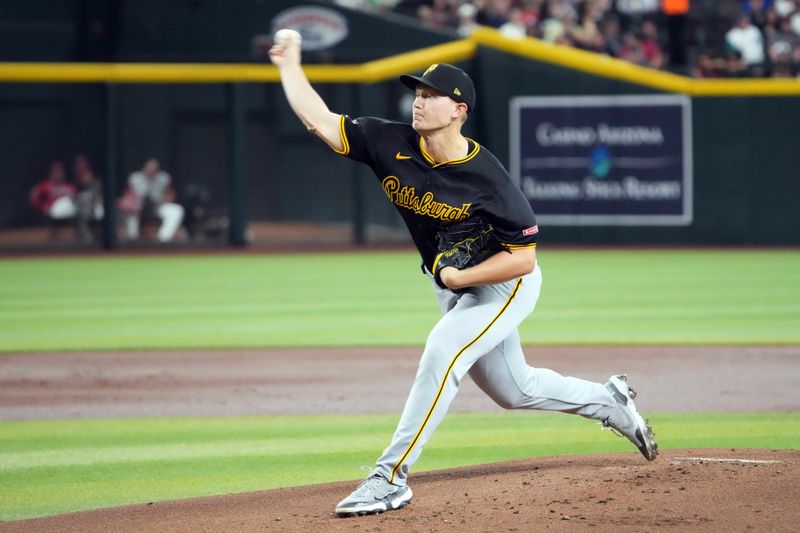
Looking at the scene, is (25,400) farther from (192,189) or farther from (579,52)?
(579,52)

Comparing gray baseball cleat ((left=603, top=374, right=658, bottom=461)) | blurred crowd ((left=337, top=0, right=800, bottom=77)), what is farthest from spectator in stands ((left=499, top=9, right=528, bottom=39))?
gray baseball cleat ((left=603, top=374, right=658, bottom=461))

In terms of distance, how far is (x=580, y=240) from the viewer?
764 inches

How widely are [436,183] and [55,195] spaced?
1512cm

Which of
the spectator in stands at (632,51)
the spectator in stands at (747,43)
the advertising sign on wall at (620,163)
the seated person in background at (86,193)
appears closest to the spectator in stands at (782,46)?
the spectator in stands at (747,43)

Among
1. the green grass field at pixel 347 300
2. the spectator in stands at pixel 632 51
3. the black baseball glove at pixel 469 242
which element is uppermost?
the spectator in stands at pixel 632 51

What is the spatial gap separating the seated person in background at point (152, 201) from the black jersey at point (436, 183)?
1472 centimetres

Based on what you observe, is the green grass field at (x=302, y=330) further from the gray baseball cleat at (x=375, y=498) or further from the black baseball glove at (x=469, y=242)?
the black baseball glove at (x=469, y=242)

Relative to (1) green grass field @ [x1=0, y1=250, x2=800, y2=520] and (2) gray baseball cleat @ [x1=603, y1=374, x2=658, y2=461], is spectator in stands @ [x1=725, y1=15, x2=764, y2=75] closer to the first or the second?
(1) green grass field @ [x1=0, y1=250, x2=800, y2=520]

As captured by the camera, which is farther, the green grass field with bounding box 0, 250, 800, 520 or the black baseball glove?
the green grass field with bounding box 0, 250, 800, 520

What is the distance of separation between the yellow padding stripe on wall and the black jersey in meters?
14.2

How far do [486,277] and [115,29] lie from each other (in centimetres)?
1940

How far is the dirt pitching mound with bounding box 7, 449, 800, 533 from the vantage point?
14.5 feet

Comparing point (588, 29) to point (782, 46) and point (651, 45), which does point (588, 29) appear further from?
point (782, 46)

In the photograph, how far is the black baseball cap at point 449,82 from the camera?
4.72 meters
